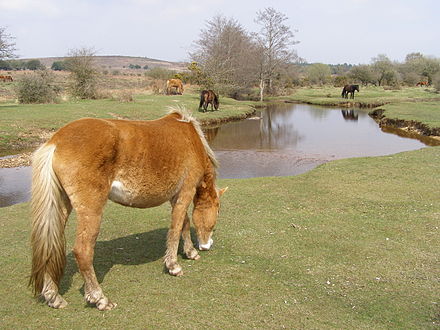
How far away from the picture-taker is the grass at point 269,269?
12.9 ft

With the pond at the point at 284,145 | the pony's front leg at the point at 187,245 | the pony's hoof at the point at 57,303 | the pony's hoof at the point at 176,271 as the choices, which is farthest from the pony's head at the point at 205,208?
the pond at the point at 284,145

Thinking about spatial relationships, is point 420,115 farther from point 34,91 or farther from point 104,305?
point 34,91

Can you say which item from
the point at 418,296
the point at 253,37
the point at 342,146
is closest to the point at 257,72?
the point at 253,37

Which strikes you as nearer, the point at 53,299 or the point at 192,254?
the point at 53,299

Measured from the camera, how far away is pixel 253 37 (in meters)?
46.5

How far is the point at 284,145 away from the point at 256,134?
12.1 feet

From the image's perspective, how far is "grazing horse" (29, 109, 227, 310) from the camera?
12.5 feet

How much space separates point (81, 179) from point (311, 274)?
3296 millimetres

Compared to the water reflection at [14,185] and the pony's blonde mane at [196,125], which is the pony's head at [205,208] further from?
the water reflection at [14,185]

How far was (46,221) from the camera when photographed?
3840 millimetres

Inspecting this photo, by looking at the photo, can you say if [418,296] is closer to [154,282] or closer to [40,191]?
[154,282]

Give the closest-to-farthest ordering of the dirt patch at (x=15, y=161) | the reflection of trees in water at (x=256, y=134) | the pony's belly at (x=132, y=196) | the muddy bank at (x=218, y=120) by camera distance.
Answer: the pony's belly at (x=132, y=196), the dirt patch at (x=15, y=161), the reflection of trees in water at (x=256, y=134), the muddy bank at (x=218, y=120)

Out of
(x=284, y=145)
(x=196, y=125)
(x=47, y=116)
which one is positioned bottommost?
(x=284, y=145)

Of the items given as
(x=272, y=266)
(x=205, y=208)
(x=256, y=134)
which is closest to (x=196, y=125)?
(x=205, y=208)
